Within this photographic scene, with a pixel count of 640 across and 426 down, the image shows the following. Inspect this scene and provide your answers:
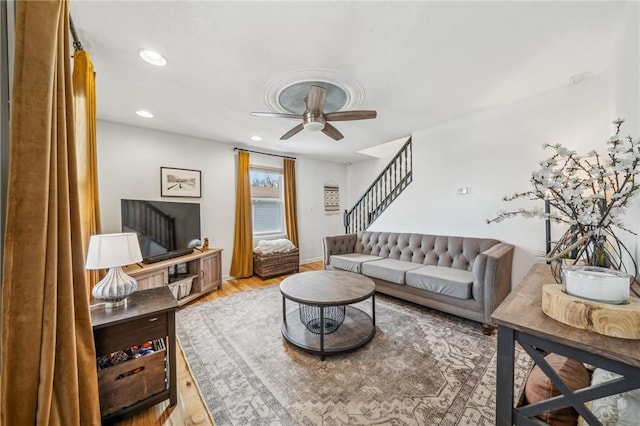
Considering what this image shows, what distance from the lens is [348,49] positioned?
5.78 feet

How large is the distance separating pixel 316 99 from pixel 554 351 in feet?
6.89

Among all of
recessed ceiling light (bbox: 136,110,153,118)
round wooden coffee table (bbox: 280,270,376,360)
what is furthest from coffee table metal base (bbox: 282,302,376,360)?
recessed ceiling light (bbox: 136,110,153,118)

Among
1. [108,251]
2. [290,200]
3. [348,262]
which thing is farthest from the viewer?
[290,200]

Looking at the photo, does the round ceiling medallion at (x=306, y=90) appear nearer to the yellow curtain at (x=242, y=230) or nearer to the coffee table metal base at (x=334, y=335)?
the yellow curtain at (x=242, y=230)

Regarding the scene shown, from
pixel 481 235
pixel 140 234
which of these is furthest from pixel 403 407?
pixel 140 234

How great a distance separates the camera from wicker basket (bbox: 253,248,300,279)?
162 inches

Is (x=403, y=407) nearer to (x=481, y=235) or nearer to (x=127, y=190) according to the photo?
(x=481, y=235)

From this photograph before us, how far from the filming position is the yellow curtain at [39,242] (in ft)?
2.54

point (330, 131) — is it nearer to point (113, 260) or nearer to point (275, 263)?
point (113, 260)

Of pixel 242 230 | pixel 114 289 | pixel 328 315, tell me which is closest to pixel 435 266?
pixel 328 315

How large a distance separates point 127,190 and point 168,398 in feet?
9.22

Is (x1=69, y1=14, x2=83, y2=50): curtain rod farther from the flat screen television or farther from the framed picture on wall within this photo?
the framed picture on wall

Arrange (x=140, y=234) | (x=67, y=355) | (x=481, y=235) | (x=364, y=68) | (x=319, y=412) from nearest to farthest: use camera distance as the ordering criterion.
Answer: (x=67, y=355) < (x=319, y=412) < (x=364, y=68) < (x=140, y=234) < (x=481, y=235)

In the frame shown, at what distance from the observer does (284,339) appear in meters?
2.19
